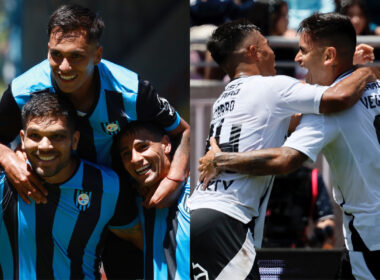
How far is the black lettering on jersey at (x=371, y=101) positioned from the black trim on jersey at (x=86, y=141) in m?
1.53

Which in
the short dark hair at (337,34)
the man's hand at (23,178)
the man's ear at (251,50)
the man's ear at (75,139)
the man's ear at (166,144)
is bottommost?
the man's hand at (23,178)

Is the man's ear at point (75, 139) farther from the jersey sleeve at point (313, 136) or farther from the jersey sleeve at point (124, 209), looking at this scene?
the jersey sleeve at point (313, 136)

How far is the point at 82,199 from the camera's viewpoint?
406 centimetres

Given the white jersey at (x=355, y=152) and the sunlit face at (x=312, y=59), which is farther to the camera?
the sunlit face at (x=312, y=59)

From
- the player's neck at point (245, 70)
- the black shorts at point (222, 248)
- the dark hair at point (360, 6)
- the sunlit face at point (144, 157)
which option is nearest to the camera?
the black shorts at point (222, 248)

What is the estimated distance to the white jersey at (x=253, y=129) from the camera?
345 centimetres

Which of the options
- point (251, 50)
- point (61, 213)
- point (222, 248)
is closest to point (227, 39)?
point (251, 50)

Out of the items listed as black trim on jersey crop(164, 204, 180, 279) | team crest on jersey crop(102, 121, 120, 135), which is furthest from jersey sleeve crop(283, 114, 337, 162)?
team crest on jersey crop(102, 121, 120, 135)

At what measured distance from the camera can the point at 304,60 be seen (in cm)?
369

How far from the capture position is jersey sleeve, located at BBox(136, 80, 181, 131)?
3994mm

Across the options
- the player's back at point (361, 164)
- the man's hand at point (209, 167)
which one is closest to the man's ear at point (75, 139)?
the man's hand at point (209, 167)

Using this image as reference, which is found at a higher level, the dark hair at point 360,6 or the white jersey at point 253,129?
the dark hair at point 360,6

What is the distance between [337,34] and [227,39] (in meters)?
0.59

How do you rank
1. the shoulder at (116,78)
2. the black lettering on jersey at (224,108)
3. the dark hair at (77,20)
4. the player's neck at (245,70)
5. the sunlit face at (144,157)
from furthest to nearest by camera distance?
1. the sunlit face at (144,157)
2. the shoulder at (116,78)
3. the dark hair at (77,20)
4. the player's neck at (245,70)
5. the black lettering on jersey at (224,108)
